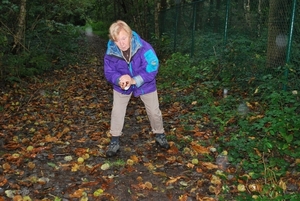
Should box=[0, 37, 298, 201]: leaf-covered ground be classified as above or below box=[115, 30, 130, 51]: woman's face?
below

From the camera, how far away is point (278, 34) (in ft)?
21.7

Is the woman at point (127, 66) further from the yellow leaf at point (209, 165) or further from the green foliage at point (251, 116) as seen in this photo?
the green foliage at point (251, 116)

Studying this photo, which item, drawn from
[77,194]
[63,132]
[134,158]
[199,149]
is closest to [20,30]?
[63,132]

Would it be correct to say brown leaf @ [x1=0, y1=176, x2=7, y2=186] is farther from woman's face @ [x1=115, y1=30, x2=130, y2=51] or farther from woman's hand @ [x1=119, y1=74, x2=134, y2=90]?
woman's face @ [x1=115, y1=30, x2=130, y2=51]

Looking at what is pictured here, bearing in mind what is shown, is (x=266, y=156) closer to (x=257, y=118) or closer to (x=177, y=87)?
(x=257, y=118)

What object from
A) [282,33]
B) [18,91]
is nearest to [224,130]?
[282,33]

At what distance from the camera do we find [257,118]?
5.13 m

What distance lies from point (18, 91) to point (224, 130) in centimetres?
573

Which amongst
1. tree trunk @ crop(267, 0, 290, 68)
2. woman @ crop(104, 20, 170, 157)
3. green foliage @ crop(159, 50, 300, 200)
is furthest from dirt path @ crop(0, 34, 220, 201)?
tree trunk @ crop(267, 0, 290, 68)

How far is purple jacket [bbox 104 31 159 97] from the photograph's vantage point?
383 centimetres

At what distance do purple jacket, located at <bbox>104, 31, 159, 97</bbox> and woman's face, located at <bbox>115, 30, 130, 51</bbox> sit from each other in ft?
0.32

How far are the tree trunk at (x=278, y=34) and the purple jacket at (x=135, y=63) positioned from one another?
357 cm

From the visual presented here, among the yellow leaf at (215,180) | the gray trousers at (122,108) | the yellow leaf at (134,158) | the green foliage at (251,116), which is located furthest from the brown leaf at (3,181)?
the green foliage at (251,116)

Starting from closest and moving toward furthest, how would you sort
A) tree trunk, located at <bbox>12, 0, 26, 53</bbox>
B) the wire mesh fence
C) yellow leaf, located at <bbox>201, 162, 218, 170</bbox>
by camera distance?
yellow leaf, located at <bbox>201, 162, 218, 170</bbox>, the wire mesh fence, tree trunk, located at <bbox>12, 0, 26, 53</bbox>
